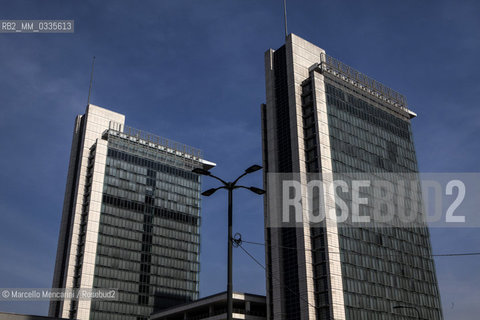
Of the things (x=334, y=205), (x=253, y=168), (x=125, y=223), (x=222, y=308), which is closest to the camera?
(x=253, y=168)

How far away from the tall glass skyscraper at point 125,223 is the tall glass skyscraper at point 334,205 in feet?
171

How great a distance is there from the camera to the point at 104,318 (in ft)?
415

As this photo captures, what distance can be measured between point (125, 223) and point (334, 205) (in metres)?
66.9

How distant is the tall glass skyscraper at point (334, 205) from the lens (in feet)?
299

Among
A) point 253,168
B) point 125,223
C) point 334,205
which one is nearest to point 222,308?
point 334,205

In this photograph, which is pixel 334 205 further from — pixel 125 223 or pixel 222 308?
pixel 125 223

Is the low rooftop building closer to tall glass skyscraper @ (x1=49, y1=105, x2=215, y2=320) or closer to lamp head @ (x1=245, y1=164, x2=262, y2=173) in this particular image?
tall glass skyscraper @ (x1=49, y1=105, x2=215, y2=320)

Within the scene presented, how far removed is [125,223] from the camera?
139375 millimetres

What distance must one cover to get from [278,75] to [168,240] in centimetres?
6297

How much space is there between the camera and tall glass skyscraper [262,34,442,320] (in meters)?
91.1

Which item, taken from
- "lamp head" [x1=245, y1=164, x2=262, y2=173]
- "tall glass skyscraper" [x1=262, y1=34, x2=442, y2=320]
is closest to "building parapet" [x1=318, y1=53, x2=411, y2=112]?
"tall glass skyscraper" [x1=262, y1=34, x2=442, y2=320]

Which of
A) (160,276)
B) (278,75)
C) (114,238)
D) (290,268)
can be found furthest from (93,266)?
(278,75)

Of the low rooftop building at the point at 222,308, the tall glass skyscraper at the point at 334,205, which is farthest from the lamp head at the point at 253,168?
the low rooftop building at the point at 222,308

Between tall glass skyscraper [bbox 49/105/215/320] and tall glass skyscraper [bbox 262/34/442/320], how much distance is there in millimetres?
52099
